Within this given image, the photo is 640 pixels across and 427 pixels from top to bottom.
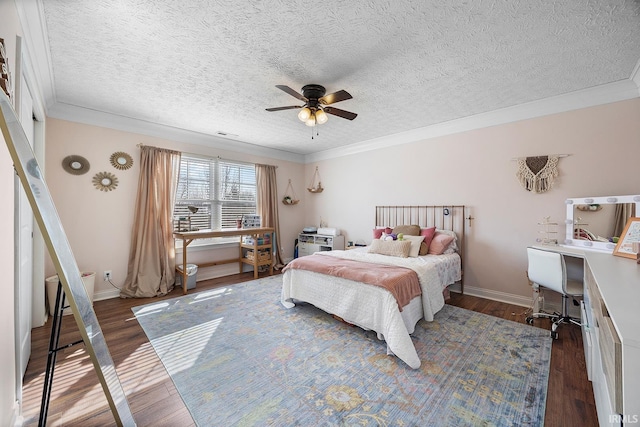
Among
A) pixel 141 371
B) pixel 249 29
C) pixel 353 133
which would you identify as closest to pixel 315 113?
pixel 249 29

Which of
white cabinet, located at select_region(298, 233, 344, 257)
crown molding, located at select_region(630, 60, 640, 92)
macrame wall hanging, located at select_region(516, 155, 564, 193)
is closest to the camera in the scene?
crown molding, located at select_region(630, 60, 640, 92)

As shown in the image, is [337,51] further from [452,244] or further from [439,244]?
[452,244]

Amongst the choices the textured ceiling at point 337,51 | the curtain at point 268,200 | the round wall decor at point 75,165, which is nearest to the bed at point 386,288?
the textured ceiling at point 337,51

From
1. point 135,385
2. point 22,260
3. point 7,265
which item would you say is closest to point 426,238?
point 135,385

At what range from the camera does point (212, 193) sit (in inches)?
182

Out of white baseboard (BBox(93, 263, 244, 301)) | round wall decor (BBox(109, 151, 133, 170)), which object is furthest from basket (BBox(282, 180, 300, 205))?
round wall decor (BBox(109, 151, 133, 170))

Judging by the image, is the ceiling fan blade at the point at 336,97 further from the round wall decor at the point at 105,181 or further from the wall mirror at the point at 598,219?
the round wall decor at the point at 105,181

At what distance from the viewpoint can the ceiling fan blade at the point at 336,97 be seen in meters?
2.30

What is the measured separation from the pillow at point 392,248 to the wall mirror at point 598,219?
168 cm

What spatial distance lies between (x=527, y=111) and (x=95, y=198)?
224 inches

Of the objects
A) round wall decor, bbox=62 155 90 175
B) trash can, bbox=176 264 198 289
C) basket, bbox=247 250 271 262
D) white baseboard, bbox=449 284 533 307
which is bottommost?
white baseboard, bbox=449 284 533 307

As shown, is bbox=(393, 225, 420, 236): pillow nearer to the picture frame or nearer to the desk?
the picture frame

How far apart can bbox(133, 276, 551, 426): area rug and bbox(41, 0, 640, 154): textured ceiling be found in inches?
98.7

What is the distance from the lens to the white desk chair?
236 cm
